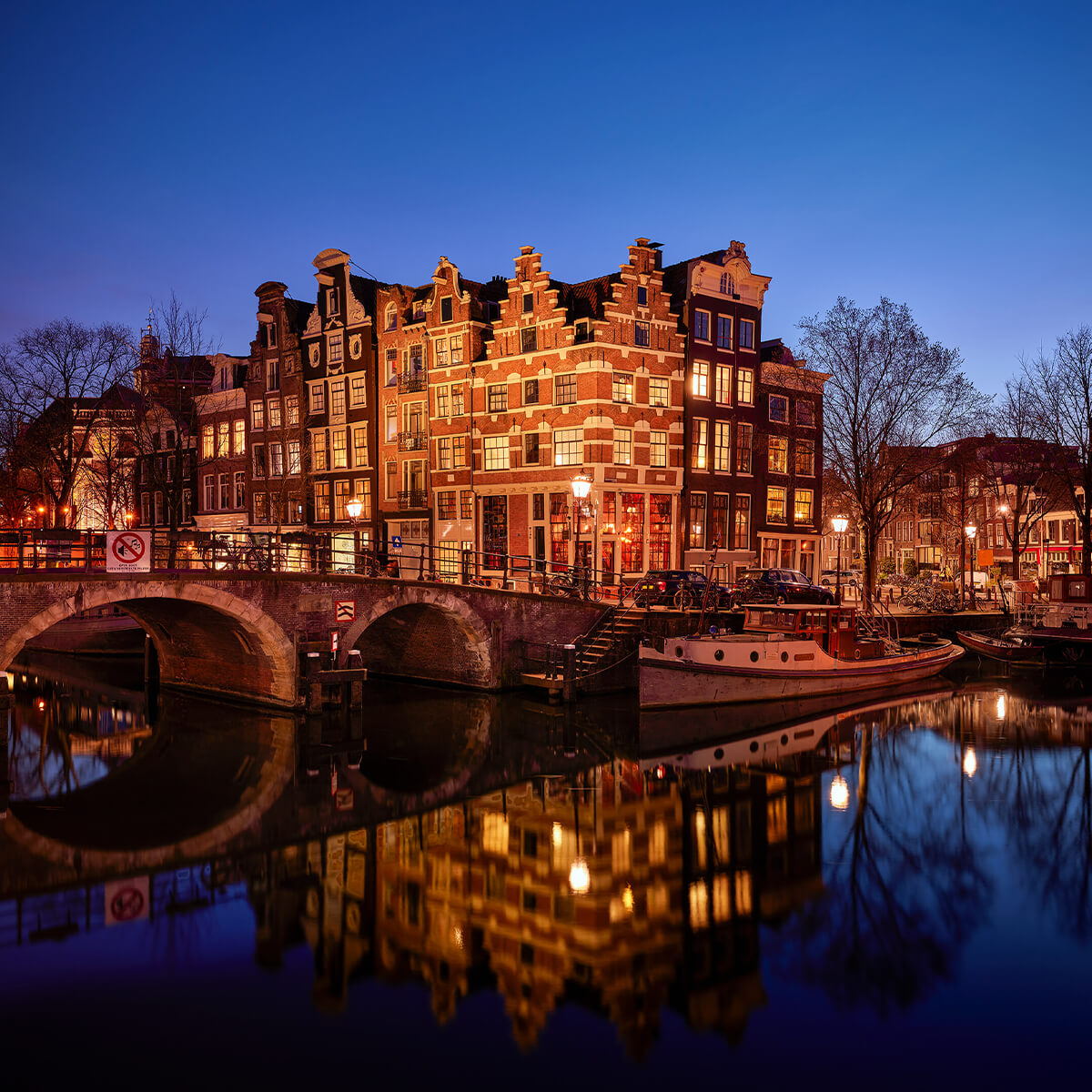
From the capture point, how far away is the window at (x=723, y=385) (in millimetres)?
42750

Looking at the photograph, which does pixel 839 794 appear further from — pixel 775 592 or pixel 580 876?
pixel 775 592

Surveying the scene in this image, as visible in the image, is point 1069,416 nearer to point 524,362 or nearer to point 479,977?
point 524,362

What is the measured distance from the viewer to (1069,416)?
4469cm

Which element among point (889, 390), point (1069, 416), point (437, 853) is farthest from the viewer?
point (1069, 416)

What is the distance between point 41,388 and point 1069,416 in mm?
47232

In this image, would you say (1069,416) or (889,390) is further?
(1069,416)

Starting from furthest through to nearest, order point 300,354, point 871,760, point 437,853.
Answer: point 300,354, point 871,760, point 437,853

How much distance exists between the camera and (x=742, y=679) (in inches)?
1088

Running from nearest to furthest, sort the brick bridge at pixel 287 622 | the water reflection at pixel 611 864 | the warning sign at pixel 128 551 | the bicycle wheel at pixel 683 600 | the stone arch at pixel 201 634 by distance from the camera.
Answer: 1. the water reflection at pixel 611 864
2. the brick bridge at pixel 287 622
3. the stone arch at pixel 201 634
4. the warning sign at pixel 128 551
5. the bicycle wheel at pixel 683 600

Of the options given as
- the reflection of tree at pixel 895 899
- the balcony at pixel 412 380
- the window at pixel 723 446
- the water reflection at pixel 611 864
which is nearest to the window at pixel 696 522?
the window at pixel 723 446

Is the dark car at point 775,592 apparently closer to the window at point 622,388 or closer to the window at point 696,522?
the window at point 696,522

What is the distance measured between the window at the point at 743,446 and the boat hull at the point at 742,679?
48.1 feet

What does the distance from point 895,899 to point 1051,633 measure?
28682 mm

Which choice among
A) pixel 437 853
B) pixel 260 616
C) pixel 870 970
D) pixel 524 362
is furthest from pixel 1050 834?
pixel 524 362
